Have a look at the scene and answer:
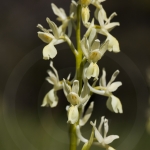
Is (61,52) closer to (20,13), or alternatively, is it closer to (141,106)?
(20,13)

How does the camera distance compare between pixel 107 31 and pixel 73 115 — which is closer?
pixel 73 115

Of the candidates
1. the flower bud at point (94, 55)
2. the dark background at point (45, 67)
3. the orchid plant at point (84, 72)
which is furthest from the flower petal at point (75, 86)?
the dark background at point (45, 67)

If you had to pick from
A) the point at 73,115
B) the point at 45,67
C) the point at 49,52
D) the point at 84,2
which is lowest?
the point at 73,115

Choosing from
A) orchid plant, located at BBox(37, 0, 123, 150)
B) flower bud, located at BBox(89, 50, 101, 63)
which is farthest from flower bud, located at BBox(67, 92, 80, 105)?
A: flower bud, located at BBox(89, 50, 101, 63)

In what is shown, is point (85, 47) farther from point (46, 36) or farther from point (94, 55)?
point (46, 36)

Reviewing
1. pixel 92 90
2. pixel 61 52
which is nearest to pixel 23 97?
pixel 61 52

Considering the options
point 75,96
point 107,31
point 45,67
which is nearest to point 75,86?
point 75,96

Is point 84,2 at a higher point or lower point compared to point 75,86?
higher

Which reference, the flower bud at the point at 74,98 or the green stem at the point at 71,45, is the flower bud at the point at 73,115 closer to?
the flower bud at the point at 74,98
